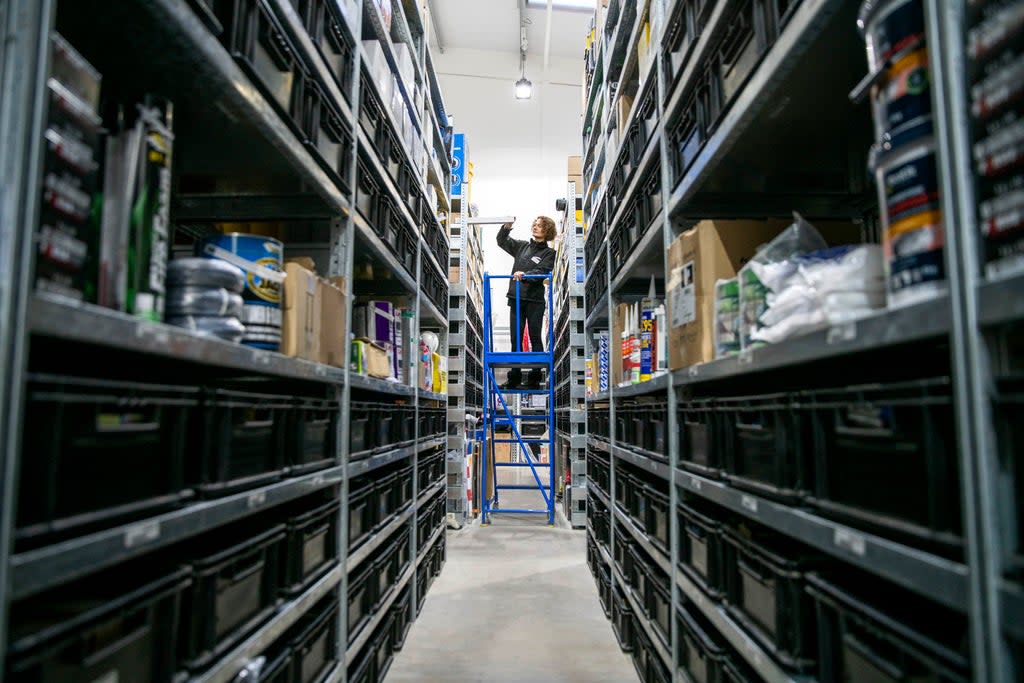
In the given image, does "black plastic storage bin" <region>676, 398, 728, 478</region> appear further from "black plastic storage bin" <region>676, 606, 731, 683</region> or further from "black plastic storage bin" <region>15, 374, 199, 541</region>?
"black plastic storage bin" <region>15, 374, 199, 541</region>

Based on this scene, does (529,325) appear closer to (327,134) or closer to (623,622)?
(623,622)

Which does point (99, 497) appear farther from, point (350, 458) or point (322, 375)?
point (350, 458)

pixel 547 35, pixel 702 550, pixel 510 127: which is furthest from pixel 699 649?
pixel 510 127

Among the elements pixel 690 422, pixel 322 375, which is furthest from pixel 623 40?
pixel 322 375

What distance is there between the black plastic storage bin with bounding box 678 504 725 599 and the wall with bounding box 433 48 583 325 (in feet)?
24.7

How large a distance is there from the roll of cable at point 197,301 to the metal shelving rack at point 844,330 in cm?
110

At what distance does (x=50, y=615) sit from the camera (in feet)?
2.95

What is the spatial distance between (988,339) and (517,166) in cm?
932

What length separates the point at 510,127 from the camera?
927cm

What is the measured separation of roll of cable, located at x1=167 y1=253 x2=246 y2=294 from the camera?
120 centimetres

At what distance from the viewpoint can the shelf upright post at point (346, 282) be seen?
6.21 ft

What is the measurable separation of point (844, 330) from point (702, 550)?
3.17ft

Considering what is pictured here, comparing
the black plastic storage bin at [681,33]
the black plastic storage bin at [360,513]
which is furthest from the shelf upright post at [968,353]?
the black plastic storage bin at [360,513]

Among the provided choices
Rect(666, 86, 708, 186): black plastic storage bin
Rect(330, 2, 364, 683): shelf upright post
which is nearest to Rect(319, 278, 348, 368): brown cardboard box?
Rect(330, 2, 364, 683): shelf upright post
